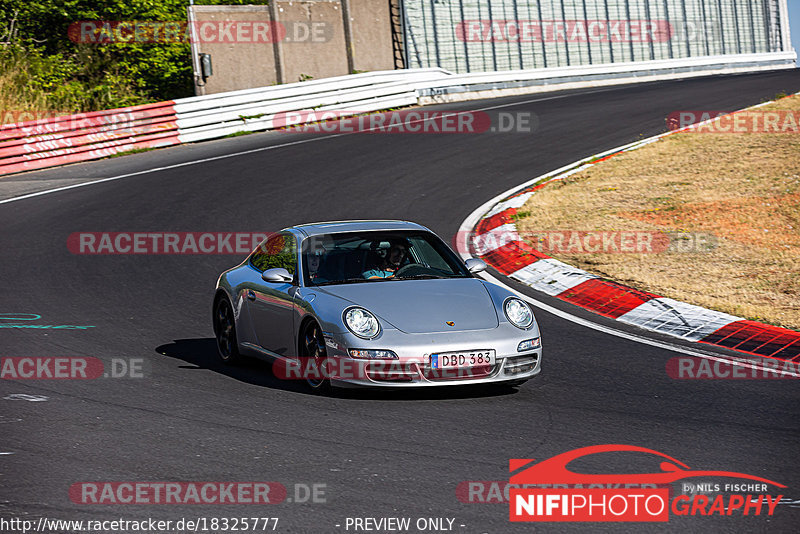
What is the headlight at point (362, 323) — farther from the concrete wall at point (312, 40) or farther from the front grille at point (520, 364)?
the concrete wall at point (312, 40)

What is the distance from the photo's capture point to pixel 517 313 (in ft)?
24.7

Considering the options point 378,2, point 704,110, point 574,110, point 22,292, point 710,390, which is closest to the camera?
point 710,390

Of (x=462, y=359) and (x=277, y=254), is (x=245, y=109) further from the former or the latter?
(x=462, y=359)

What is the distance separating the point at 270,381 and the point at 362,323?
1184 millimetres

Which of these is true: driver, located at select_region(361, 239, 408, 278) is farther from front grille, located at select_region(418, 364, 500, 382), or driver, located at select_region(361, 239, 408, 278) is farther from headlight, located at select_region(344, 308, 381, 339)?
front grille, located at select_region(418, 364, 500, 382)

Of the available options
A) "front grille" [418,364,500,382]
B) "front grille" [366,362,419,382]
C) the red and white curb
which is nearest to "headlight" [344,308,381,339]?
"front grille" [366,362,419,382]

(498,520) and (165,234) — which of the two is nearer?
(498,520)

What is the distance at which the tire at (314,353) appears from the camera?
7.34 m

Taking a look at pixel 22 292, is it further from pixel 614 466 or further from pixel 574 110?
pixel 574 110

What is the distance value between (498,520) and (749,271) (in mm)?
7559

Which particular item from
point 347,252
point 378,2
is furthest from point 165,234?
point 378,2

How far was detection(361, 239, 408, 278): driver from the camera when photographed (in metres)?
8.23

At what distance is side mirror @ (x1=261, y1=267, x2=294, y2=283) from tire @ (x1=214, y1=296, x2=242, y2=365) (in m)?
0.93

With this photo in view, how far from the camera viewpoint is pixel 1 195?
688 inches
